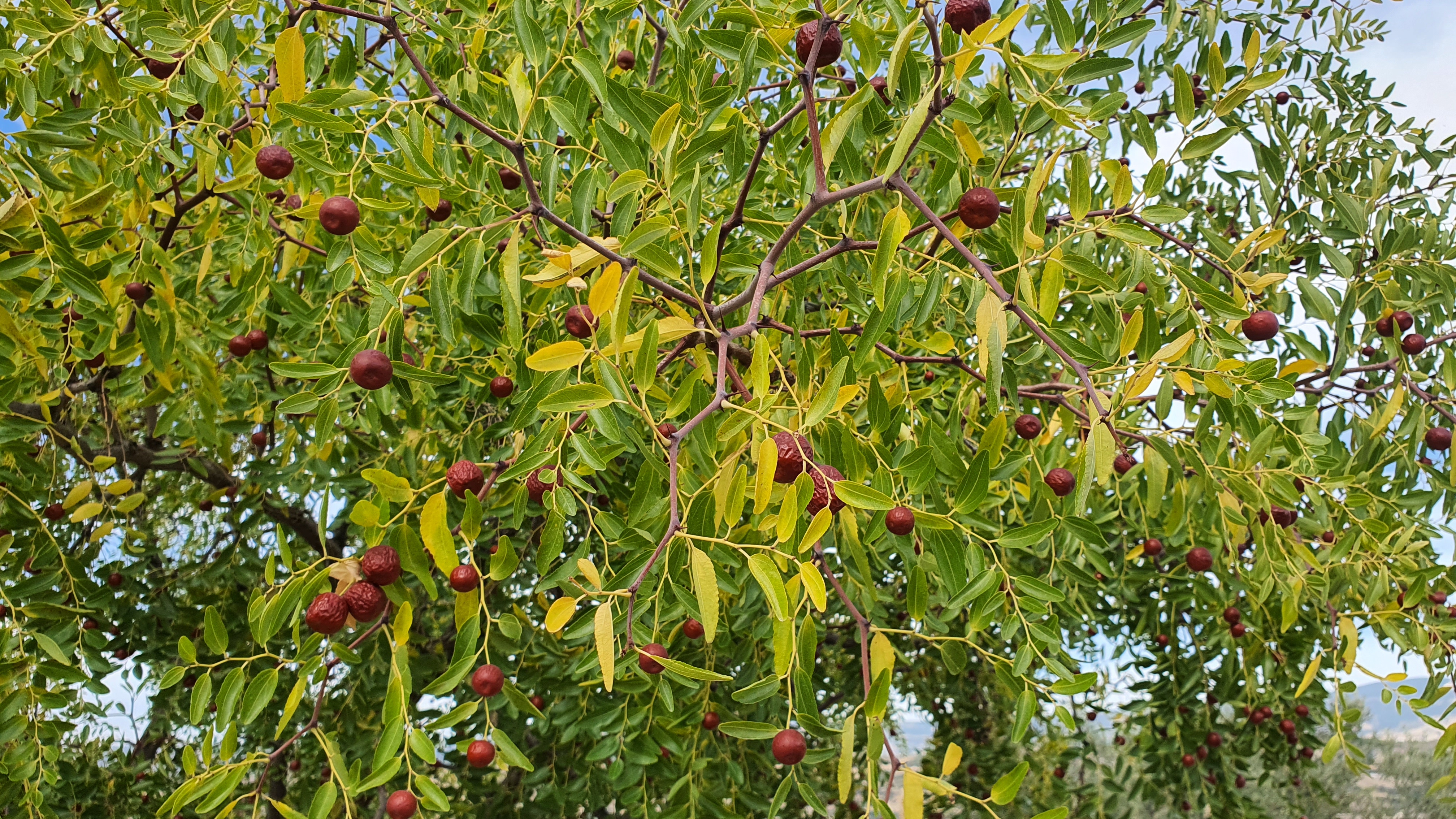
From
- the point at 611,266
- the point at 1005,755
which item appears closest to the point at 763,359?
the point at 611,266

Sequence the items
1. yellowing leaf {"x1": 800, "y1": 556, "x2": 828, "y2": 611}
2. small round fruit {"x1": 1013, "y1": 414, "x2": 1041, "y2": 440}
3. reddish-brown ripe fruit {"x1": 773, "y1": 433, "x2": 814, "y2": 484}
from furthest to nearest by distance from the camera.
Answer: small round fruit {"x1": 1013, "y1": 414, "x2": 1041, "y2": 440}, reddish-brown ripe fruit {"x1": 773, "y1": 433, "x2": 814, "y2": 484}, yellowing leaf {"x1": 800, "y1": 556, "x2": 828, "y2": 611}

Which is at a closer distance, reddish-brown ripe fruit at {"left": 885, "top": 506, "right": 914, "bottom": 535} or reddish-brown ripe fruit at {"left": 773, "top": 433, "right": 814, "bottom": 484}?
reddish-brown ripe fruit at {"left": 773, "top": 433, "right": 814, "bottom": 484}

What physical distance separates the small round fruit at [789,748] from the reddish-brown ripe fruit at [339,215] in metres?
0.99

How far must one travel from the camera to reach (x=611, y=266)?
104cm

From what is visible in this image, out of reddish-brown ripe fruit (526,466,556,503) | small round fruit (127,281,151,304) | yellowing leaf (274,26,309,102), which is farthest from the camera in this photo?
small round fruit (127,281,151,304)

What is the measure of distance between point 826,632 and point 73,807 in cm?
225

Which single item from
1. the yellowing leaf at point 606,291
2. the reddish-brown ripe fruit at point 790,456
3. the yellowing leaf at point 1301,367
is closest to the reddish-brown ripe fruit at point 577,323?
the yellowing leaf at point 606,291

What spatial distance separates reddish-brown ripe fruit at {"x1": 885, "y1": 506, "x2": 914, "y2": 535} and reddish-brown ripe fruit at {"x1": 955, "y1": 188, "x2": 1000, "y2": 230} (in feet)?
1.33

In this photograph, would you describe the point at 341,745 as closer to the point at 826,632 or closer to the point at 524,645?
the point at 524,645

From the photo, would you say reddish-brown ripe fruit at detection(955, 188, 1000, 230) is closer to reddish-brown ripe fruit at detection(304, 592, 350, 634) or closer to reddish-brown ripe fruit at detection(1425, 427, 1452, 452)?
reddish-brown ripe fruit at detection(304, 592, 350, 634)

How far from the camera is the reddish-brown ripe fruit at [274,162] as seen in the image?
1524mm

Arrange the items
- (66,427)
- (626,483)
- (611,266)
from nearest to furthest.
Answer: (611,266) < (66,427) < (626,483)

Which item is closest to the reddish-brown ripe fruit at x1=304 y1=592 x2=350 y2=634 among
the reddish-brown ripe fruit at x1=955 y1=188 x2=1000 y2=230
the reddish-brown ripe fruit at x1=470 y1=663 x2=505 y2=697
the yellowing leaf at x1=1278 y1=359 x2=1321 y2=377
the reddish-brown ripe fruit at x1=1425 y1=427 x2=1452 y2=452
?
the reddish-brown ripe fruit at x1=470 y1=663 x2=505 y2=697

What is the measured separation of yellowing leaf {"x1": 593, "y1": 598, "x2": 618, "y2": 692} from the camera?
988 millimetres
